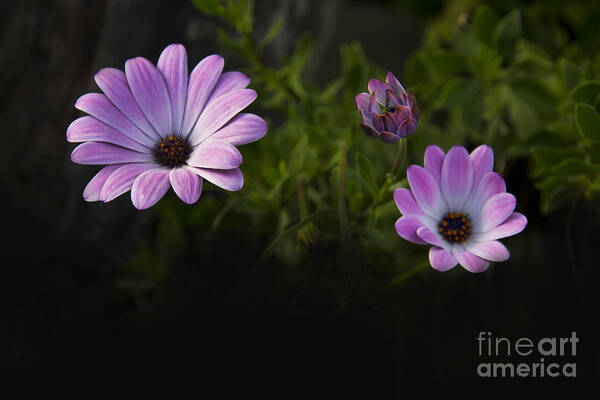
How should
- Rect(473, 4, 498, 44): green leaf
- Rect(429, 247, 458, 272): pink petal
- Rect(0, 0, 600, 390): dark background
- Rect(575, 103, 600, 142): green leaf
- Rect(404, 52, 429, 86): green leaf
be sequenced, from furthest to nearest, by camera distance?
Rect(404, 52, 429, 86): green leaf → Rect(473, 4, 498, 44): green leaf → Rect(0, 0, 600, 390): dark background → Rect(575, 103, 600, 142): green leaf → Rect(429, 247, 458, 272): pink petal

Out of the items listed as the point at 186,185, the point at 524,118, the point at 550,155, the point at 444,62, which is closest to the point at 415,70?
the point at 444,62

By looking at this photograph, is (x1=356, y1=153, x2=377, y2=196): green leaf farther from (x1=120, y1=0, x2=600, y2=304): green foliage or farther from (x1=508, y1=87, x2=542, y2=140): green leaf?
(x1=508, y1=87, x2=542, y2=140): green leaf

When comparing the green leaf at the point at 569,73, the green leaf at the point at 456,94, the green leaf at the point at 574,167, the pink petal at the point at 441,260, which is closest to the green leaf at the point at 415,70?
the green leaf at the point at 456,94

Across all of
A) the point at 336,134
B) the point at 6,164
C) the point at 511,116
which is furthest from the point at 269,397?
the point at 6,164

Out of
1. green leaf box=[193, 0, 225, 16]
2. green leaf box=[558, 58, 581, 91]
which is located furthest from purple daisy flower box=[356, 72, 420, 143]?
green leaf box=[558, 58, 581, 91]

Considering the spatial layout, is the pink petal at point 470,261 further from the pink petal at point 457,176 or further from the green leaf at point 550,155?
the green leaf at point 550,155

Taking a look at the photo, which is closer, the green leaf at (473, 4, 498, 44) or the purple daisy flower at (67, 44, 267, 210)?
the purple daisy flower at (67, 44, 267, 210)
